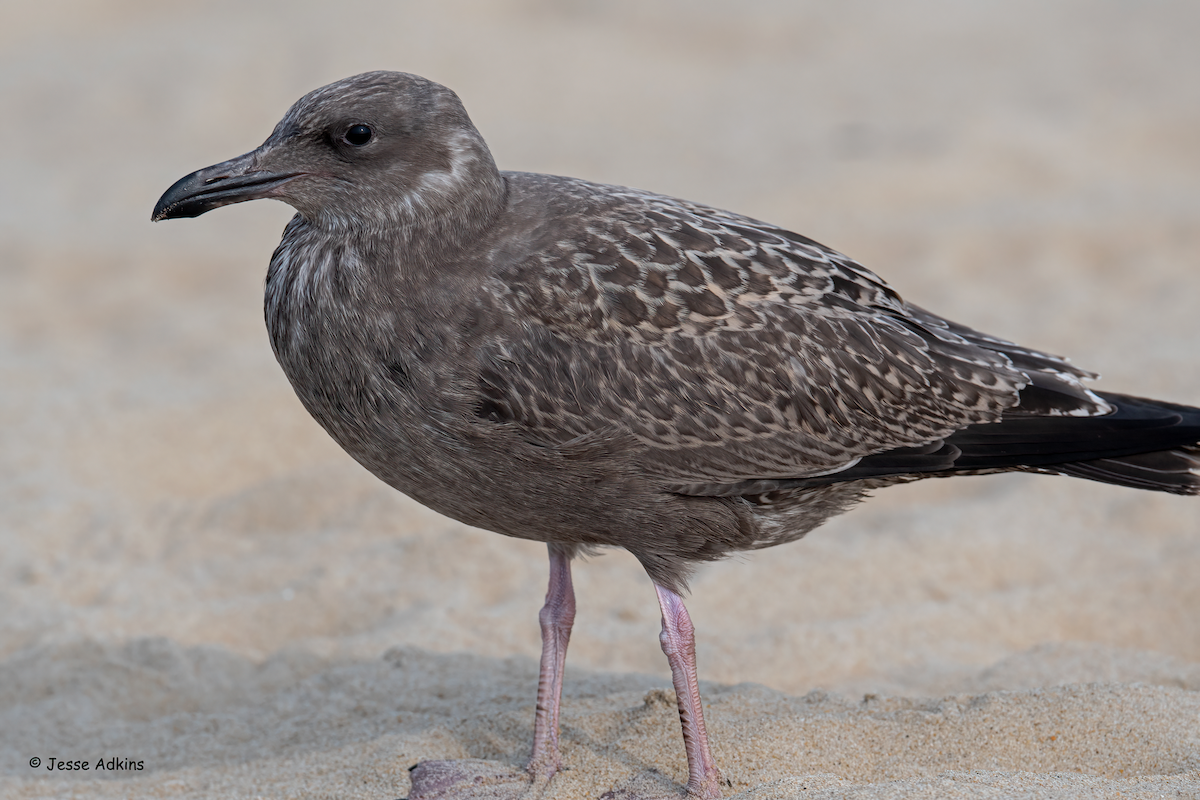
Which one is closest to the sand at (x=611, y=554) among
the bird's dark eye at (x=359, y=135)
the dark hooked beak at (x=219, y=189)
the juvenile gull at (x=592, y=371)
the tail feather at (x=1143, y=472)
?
the tail feather at (x=1143, y=472)

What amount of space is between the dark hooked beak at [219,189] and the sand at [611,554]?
6.97ft

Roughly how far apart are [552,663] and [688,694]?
662 millimetres

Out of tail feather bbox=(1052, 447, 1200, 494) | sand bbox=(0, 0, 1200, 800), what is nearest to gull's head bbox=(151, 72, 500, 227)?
sand bbox=(0, 0, 1200, 800)

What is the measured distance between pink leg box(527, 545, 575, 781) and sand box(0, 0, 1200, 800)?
0.12 m

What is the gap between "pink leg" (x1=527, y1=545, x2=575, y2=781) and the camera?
203 inches

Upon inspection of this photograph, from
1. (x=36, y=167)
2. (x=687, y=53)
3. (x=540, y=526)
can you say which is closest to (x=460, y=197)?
Answer: (x=540, y=526)

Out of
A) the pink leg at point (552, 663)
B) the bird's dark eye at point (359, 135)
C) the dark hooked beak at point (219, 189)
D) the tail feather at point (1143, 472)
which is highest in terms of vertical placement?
the bird's dark eye at point (359, 135)

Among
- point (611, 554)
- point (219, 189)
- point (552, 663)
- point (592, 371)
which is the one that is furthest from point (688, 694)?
point (611, 554)

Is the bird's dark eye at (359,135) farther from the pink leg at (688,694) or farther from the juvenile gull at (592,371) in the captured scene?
the pink leg at (688,694)

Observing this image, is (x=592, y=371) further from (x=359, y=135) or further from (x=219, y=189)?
(x=219, y=189)

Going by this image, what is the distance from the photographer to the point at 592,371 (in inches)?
184

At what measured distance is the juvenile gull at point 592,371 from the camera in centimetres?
464

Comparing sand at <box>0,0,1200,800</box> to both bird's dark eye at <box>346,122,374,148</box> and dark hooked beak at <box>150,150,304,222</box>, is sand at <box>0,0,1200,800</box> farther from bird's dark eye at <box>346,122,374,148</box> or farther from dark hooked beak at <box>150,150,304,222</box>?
bird's dark eye at <box>346,122,374,148</box>

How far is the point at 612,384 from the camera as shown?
468 centimetres
